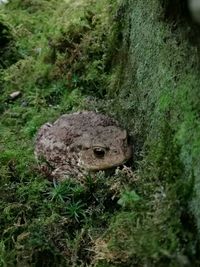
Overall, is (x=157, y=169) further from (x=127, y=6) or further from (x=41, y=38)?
(x=41, y=38)

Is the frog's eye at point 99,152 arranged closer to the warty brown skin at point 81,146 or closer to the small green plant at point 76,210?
the warty brown skin at point 81,146

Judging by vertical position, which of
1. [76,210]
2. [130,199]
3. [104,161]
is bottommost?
[76,210]

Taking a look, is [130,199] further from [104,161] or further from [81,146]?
[81,146]

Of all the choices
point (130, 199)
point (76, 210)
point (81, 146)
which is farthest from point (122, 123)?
point (130, 199)

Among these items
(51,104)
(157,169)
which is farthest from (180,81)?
(51,104)

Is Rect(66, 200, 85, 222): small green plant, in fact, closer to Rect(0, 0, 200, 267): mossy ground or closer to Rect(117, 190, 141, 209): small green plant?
Rect(0, 0, 200, 267): mossy ground

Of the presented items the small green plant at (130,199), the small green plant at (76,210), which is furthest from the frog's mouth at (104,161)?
the small green plant at (130,199)
